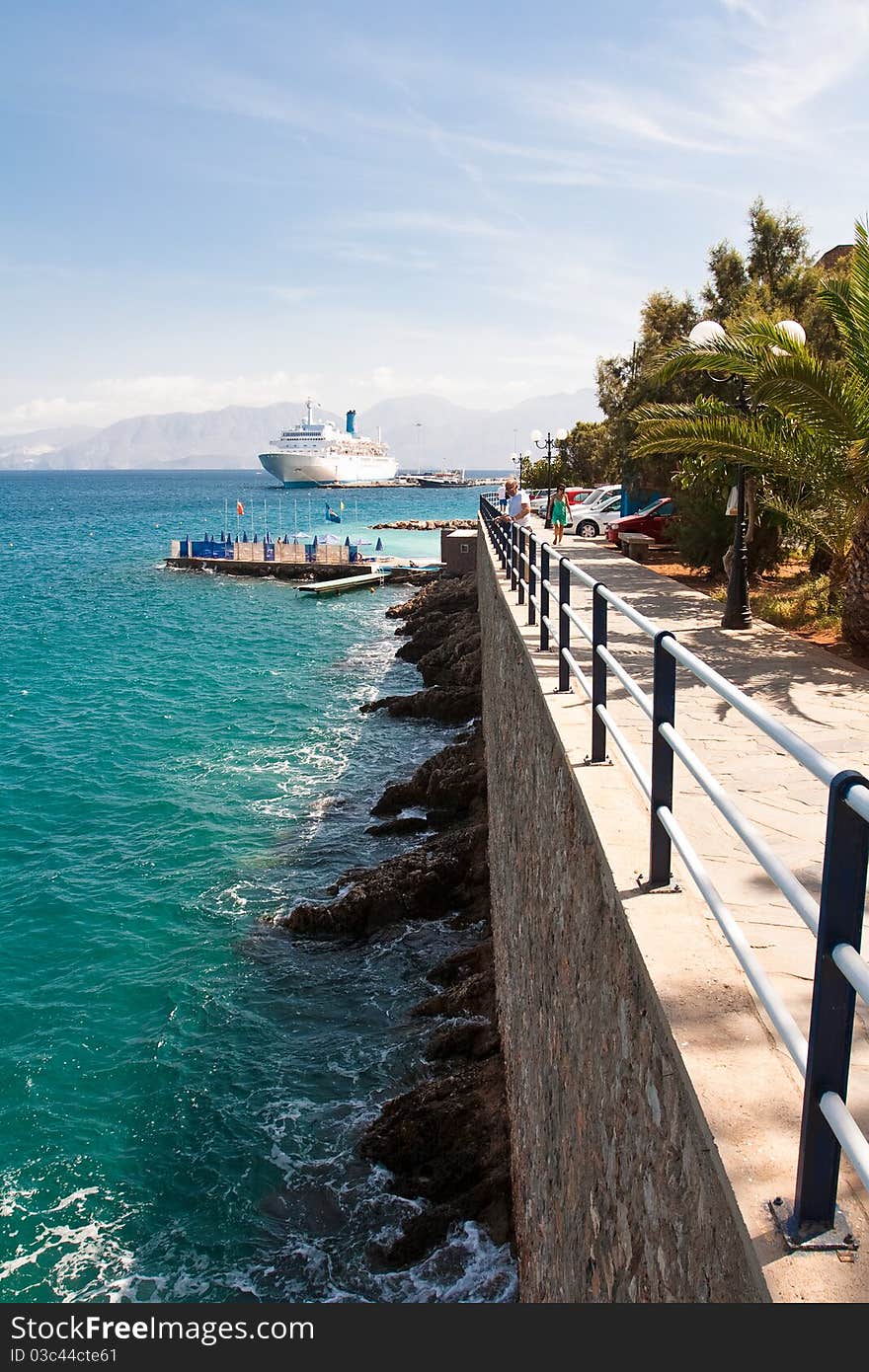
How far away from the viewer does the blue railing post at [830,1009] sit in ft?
6.07

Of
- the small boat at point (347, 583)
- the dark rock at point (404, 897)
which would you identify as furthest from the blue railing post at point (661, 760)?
the small boat at point (347, 583)

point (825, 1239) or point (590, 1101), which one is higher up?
point (825, 1239)

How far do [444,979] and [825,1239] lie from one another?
9.86m

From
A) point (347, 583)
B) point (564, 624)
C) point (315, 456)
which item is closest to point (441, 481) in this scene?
point (315, 456)

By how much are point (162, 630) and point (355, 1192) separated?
2949cm

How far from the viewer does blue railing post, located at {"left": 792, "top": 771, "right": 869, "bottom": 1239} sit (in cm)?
185

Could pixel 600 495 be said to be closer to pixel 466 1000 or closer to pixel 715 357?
pixel 715 357

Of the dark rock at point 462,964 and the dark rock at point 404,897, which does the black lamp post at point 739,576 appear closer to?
the dark rock at point 462,964

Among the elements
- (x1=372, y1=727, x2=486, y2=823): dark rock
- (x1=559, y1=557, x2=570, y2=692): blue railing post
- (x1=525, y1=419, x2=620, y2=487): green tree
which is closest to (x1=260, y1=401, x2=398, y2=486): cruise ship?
(x1=525, y1=419, x2=620, y2=487): green tree

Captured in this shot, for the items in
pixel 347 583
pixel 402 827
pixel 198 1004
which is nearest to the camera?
pixel 198 1004

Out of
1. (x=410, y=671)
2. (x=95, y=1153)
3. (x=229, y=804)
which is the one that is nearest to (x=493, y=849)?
(x=95, y=1153)

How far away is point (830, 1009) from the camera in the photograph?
1927mm

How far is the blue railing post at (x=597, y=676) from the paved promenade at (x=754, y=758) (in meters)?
0.11

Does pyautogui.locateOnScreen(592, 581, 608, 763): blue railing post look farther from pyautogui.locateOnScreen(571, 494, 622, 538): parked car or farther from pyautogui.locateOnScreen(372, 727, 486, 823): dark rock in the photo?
pyautogui.locateOnScreen(571, 494, 622, 538): parked car
